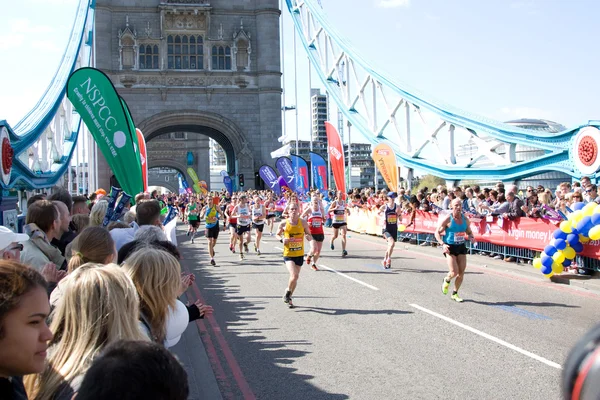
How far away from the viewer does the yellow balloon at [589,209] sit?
11.0 metres

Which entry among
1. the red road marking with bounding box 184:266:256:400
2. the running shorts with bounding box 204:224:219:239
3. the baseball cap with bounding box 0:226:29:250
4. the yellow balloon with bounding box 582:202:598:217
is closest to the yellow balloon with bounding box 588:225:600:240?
the yellow balloon with bounding box 582:202:598:217

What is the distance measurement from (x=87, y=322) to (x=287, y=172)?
35.9 meters

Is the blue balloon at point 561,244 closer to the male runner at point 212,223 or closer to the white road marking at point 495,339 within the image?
the white road marking at point 495,339

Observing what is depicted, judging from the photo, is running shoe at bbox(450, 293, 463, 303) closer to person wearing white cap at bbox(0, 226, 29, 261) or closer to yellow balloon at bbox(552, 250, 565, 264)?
yellow balloon at bbox(552, 250, 565, 264)

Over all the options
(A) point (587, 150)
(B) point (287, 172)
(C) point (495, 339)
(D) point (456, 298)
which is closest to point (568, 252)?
(D) point (456, 298)

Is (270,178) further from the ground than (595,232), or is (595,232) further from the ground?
(270,178)

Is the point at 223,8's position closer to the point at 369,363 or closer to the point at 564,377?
the point at 369,363

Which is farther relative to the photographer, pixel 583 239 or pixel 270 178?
pixel 270 178

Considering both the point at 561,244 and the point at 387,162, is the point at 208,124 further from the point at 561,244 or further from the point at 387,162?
the point at 561,244

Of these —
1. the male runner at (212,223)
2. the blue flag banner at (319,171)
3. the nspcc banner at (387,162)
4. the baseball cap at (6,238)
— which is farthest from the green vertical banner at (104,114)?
the blue flag banner at (319,171)

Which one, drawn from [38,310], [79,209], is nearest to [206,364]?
[79,209]

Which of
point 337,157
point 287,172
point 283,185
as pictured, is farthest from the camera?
point 283,185

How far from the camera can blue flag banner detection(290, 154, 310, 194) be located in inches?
1483

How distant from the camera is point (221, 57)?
50562 mm
